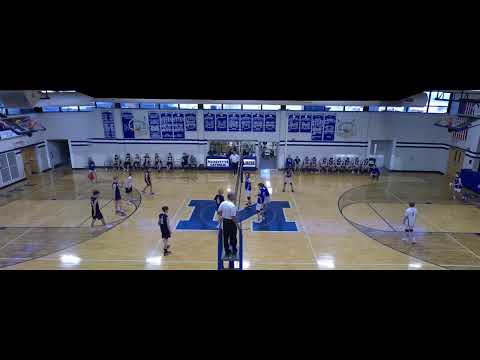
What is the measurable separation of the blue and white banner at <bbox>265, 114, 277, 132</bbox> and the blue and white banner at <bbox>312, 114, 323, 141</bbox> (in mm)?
2335

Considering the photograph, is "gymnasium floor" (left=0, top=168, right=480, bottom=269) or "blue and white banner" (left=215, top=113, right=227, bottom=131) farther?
"blue and white banner" (left=215, top=113, right=227, bottom=131)

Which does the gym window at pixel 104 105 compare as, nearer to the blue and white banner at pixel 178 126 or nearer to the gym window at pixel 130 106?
the gym window at pixel 130 106

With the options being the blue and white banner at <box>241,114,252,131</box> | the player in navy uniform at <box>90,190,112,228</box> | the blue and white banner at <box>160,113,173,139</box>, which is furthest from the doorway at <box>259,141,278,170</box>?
the player in navy uniform at <box>90,190,112,228</box>

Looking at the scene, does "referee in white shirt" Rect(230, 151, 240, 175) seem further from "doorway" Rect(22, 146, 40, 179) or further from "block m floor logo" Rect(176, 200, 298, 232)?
"doorway" Rect(22, 146, 40, 179)

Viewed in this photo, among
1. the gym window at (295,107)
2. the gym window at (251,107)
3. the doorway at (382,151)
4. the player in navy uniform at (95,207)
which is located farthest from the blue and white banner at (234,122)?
the player in navy uniform at (95,207)

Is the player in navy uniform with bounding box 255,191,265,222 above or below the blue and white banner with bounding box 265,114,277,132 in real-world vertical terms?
below

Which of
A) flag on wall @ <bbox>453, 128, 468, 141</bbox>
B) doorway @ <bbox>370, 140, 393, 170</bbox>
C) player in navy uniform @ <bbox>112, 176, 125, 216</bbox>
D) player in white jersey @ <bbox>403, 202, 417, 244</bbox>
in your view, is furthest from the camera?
doorway @ <bbox>370, 140, 393, 170</bbox>

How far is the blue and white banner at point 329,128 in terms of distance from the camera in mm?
18594

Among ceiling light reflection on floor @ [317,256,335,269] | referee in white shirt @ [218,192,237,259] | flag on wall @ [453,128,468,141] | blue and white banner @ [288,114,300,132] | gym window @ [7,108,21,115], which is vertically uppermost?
gym window @ [7,108,21,115]

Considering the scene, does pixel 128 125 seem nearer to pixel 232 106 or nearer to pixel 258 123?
pixel 232 106

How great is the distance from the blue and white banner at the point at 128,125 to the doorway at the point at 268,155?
26.5ft

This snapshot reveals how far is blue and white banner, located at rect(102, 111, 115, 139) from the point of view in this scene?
18.9 meters

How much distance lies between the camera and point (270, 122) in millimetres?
18812
